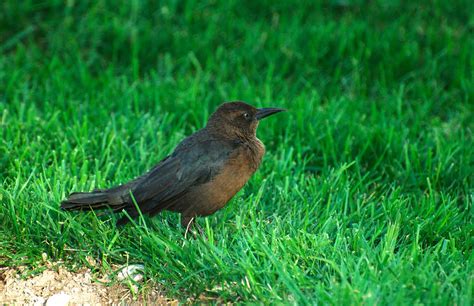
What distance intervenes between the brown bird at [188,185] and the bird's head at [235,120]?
0.19 meters

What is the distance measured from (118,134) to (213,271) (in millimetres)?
2013

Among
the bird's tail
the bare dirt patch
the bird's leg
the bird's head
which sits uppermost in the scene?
the bird's head

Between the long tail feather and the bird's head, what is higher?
the bird's head

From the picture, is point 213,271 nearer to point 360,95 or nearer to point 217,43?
point 360,95

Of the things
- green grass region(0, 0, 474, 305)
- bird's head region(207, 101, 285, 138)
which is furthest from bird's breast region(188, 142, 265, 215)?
bird's head region(207, 101, 285, 138)

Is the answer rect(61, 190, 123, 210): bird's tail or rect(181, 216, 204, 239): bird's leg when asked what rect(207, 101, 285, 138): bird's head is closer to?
rect(181, 216, 204, 239): bird's leg

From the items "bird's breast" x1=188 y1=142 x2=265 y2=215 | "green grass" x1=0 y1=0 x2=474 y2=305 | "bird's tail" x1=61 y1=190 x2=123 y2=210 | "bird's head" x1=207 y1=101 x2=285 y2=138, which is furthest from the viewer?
"bird's head" x1=207 y1=101 x2=285 y2=138

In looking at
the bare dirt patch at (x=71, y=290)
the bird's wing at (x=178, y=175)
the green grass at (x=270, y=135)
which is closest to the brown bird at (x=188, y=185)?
the bird's wing at (x=178, y=175)

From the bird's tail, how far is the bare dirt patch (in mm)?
389

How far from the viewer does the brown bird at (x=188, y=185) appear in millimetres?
4234

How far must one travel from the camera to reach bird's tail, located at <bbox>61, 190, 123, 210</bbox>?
4094 millimetres

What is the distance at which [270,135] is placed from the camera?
5750 millimetres

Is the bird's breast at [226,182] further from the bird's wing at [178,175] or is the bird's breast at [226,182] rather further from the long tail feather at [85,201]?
the long tail feather at [85,201]

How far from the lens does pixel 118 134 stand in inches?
215
